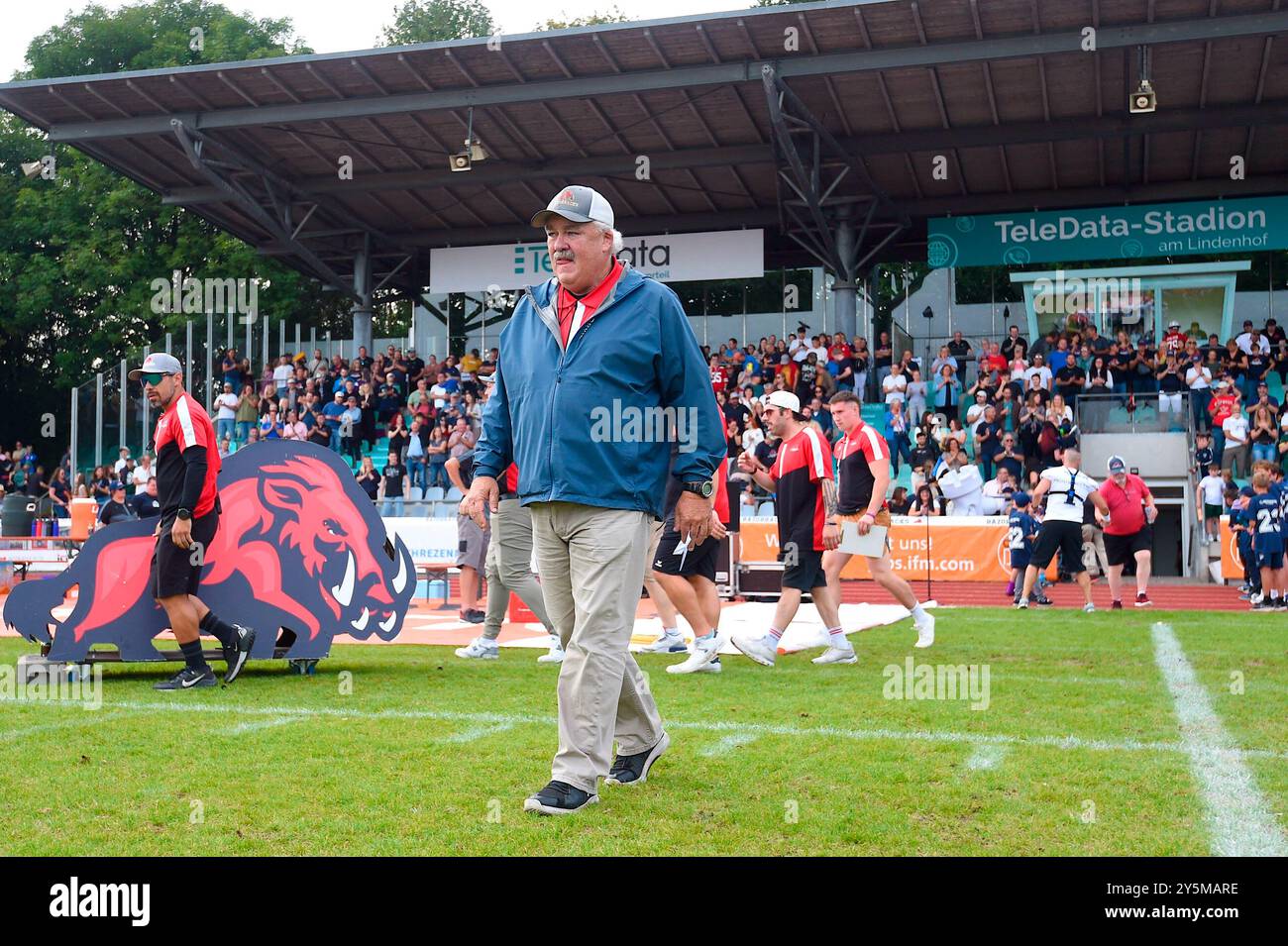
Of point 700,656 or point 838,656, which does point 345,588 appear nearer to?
point 700,656

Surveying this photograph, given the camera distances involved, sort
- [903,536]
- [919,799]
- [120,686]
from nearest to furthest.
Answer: [919,799] < [120,686] < [903,536]

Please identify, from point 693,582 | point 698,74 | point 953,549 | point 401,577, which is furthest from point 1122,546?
point 698,74

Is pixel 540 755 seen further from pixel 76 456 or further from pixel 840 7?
pixel 76 456

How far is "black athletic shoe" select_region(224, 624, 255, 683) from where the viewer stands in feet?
27.9

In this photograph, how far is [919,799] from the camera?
15.7 ft

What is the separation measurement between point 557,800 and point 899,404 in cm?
2232

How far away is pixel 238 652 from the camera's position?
28.0ft

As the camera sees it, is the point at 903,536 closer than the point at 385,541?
No

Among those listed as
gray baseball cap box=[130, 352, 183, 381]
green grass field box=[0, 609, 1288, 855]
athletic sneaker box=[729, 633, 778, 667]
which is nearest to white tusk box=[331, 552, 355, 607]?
green grass field box=[0, 609, 1288, 855]

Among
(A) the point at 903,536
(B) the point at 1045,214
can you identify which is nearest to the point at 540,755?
(A) the point at 903,536

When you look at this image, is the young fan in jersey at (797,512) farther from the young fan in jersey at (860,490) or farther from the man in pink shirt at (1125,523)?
the man in pink shirt at (1125,523)

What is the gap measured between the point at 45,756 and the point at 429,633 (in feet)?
23.0

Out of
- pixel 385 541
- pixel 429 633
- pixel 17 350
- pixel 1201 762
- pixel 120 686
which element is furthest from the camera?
pixel 17 350

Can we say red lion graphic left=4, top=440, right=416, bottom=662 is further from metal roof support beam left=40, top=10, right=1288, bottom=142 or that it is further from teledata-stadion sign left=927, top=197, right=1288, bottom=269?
teledata-stadion sign left=927, top=197, right=1288, bottom=269
